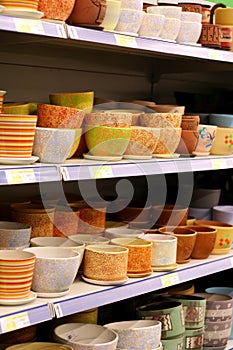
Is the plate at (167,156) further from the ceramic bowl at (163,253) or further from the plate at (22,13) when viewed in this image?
the plate at (22,13)

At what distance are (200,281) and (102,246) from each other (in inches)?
40.2

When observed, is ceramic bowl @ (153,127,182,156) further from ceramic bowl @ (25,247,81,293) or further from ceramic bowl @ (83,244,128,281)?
ceramic bowl @ (25,247,81,293)

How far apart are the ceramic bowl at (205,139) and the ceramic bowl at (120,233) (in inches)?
15.1

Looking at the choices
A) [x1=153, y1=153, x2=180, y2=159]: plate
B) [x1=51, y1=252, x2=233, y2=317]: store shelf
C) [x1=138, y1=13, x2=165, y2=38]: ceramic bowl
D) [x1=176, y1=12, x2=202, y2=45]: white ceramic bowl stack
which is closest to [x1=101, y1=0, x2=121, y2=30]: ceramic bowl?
[x1=138, y1=13, x2=165, y2=38]: ceramic bowl

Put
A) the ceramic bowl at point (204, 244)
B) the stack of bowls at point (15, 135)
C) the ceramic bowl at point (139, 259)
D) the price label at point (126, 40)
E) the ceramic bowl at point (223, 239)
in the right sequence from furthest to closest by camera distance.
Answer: the ceramic bowl at point (223, 239), the ceramic bowl at point (204, 244), the ceramic bowl at point (139, 259), the price label at point (126, 40), the stack of bowls at point (15, 135)

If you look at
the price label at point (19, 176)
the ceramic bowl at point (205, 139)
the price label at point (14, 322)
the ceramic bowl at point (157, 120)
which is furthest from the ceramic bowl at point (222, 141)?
the price label at point (14, 322)

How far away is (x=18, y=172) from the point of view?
5.57 ft

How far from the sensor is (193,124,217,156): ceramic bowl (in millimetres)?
2441

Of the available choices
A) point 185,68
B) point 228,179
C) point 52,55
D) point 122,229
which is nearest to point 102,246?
point 122,229

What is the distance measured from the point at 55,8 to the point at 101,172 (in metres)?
0.47

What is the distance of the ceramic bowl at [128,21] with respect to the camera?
2.01 m

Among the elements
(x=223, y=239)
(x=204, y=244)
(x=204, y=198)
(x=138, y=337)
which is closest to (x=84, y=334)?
(x=138, y=337)

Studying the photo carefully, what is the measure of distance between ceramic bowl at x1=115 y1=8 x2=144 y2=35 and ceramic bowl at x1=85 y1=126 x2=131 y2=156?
0.29 m

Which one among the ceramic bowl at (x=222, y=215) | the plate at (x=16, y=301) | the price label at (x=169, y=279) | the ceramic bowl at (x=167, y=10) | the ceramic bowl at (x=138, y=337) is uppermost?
the ceramic bowl at (x=167, y=10)
